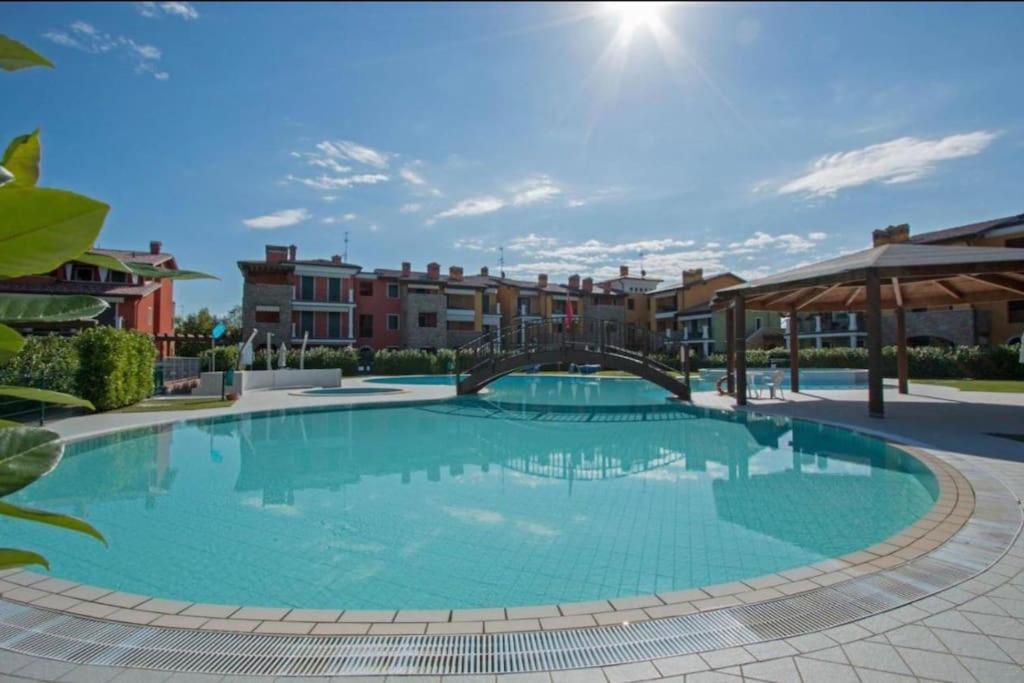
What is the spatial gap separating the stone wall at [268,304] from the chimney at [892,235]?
123 feet

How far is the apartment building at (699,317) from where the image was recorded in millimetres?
41625

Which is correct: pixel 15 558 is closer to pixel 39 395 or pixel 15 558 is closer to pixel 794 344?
pixel 39 395

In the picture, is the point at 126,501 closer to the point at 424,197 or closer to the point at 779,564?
the point at 779,564

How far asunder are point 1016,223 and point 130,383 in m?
38.2

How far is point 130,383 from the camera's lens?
15.6 m

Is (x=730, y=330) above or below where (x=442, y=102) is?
below

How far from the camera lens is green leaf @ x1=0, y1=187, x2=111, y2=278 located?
60 cm

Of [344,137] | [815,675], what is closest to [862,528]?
[815,675]

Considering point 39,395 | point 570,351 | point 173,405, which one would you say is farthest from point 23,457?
point 173,405

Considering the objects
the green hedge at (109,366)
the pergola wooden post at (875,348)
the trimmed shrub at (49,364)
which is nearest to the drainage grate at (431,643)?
the pergola wooden post at (875,348)

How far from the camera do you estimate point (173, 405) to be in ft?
52.0

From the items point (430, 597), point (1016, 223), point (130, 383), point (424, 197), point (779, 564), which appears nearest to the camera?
point (430, 597)

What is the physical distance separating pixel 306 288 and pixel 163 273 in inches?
1521

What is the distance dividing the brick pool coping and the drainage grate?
3.2 inches
